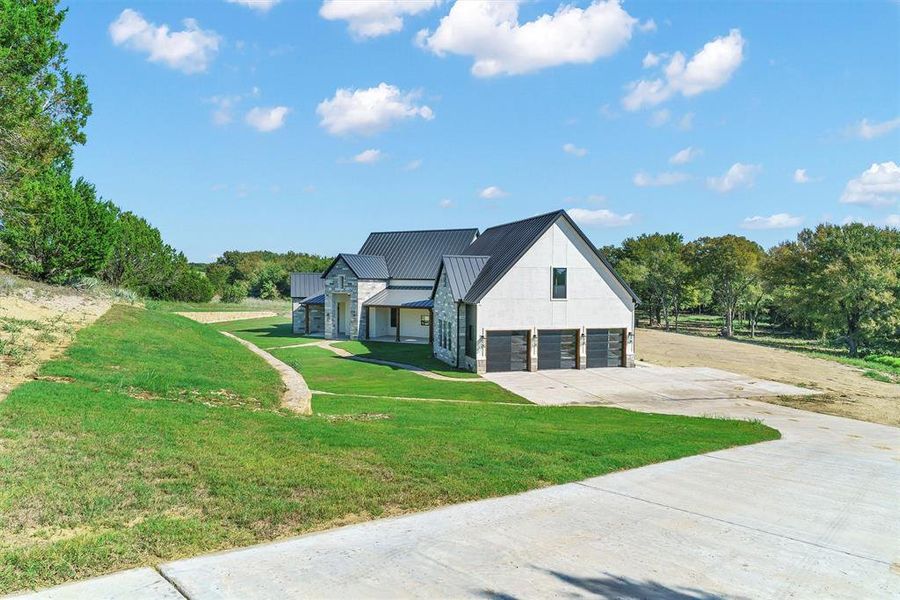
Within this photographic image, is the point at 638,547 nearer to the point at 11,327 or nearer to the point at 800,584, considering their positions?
the point at 800,584

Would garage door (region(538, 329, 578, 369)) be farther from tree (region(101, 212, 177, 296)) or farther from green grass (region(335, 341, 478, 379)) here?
tree (region(101, 212, 177, 296))

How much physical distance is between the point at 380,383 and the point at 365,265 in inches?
866

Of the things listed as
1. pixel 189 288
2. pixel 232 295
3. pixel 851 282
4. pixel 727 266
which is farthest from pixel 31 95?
pixel 232 295

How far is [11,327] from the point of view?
17.0m

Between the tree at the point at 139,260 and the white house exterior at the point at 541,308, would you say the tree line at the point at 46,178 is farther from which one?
the white house exterior at the point at 541,308

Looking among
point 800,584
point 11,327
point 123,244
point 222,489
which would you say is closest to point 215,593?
point 222,489

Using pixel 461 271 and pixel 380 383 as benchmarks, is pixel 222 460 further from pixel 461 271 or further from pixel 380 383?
pixel 461 271

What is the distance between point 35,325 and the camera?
18.2 meters

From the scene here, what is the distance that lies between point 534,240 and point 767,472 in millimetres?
21095

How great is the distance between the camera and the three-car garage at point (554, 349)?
101ft

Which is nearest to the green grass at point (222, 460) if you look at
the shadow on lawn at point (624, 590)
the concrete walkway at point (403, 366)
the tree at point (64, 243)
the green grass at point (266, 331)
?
the shadow on lawn at point (624, 590)

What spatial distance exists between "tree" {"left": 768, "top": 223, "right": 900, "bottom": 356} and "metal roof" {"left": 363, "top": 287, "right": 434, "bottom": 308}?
3354 cm

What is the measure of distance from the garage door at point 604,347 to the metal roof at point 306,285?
27.3 m

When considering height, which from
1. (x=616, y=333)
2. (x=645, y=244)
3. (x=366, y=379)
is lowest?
(x=366, y=379)
